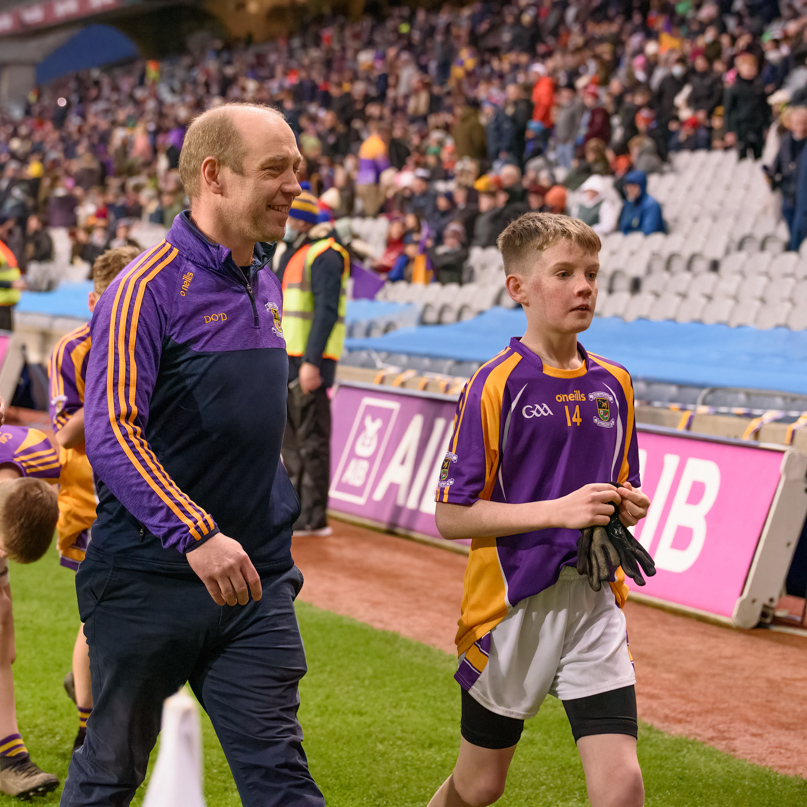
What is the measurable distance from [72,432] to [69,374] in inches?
9.2

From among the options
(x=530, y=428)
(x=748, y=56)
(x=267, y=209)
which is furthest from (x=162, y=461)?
(x=748, y=56)

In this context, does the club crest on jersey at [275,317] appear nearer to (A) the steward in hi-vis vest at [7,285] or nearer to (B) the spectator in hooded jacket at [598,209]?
(A) the steward in hi-vis vest at [7,285]

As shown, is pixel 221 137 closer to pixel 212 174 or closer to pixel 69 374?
pixel 212 174

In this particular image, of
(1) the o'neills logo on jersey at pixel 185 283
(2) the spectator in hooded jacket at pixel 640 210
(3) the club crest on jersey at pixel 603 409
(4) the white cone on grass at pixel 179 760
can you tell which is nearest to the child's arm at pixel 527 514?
(3) the club crest on jersey at pixel 603 409

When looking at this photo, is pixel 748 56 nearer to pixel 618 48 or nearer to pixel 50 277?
pixel 618 48

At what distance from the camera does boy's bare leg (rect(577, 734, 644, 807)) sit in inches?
100

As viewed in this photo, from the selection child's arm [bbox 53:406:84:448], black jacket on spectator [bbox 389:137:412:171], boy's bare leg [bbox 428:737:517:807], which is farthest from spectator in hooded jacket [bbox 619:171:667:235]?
boy's bare leg [bbox 428:737:517:807]

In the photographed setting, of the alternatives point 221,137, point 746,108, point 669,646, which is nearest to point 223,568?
point 221,137

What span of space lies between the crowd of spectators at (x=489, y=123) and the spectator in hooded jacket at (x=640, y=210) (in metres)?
0.02

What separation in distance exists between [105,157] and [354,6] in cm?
932

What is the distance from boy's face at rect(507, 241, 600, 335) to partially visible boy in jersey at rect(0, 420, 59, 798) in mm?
1622

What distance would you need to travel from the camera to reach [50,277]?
70.3 feet

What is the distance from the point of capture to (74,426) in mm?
4172

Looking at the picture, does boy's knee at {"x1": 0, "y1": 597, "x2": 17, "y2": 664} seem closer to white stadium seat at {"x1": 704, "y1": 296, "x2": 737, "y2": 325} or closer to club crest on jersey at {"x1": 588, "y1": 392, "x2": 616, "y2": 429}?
club crest on jersey at {"x1": 588, "y1": 392, "x2": 616, "y2": 429}
